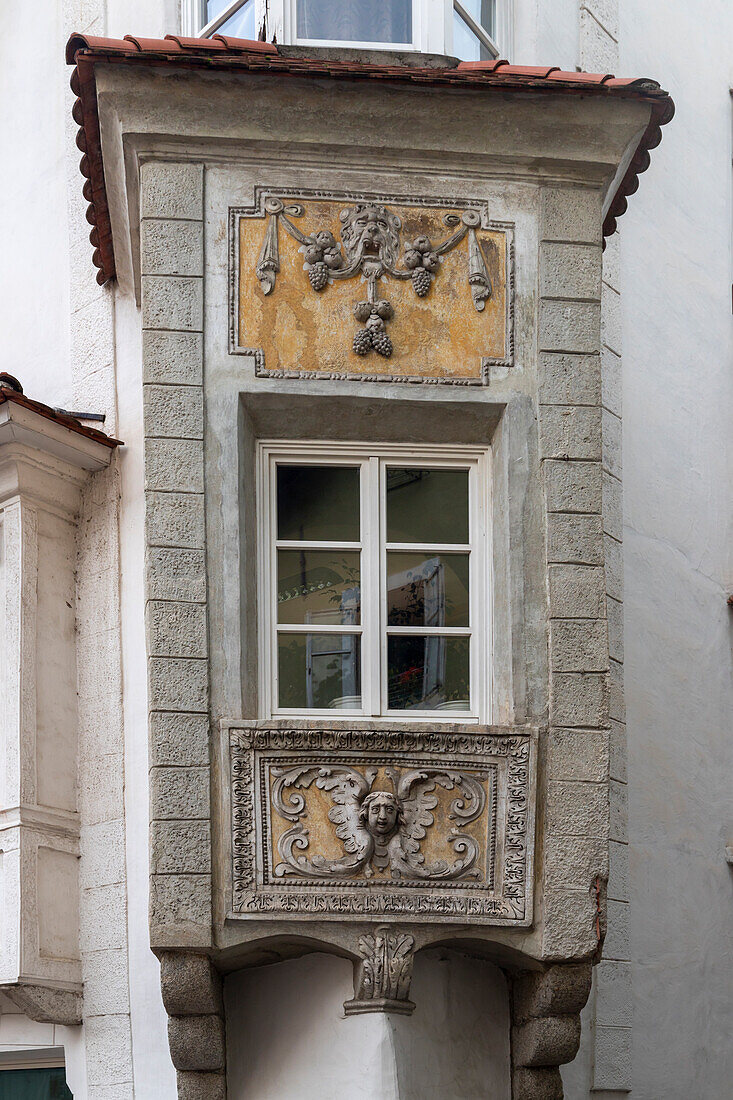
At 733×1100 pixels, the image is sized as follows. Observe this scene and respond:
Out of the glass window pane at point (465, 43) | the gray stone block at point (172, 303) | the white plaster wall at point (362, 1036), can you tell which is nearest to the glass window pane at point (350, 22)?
the glass window pane at point (465, 43)

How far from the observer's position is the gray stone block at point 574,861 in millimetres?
8312

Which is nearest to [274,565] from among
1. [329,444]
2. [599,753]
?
[329,444]

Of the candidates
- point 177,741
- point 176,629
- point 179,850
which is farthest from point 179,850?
point 176,629

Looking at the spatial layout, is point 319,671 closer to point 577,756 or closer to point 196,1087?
point 577,756

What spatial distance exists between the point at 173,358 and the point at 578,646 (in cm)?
256

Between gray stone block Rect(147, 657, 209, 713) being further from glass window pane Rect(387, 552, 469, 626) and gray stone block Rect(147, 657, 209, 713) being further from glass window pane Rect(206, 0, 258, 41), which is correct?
glass window pane Rect(206, 0, 258, 41)

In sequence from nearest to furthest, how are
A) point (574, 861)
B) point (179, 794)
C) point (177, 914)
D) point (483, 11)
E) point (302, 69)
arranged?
point (177, 914) < point (179, 794) < point (574, 861) < point (302, 69) < point (483, 11)

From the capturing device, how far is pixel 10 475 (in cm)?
980

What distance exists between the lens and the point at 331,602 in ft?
28.9

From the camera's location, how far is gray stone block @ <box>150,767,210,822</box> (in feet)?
26.9

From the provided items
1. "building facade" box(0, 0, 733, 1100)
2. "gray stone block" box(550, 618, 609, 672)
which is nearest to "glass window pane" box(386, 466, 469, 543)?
"building facade" box(0, 0, 733, 1100)

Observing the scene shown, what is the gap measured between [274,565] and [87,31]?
4537 millimetres

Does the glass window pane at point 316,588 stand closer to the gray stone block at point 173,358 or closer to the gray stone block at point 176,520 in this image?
the gray stone block at point 176,520

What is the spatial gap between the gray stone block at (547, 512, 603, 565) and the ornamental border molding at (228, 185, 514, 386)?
0.82 m
